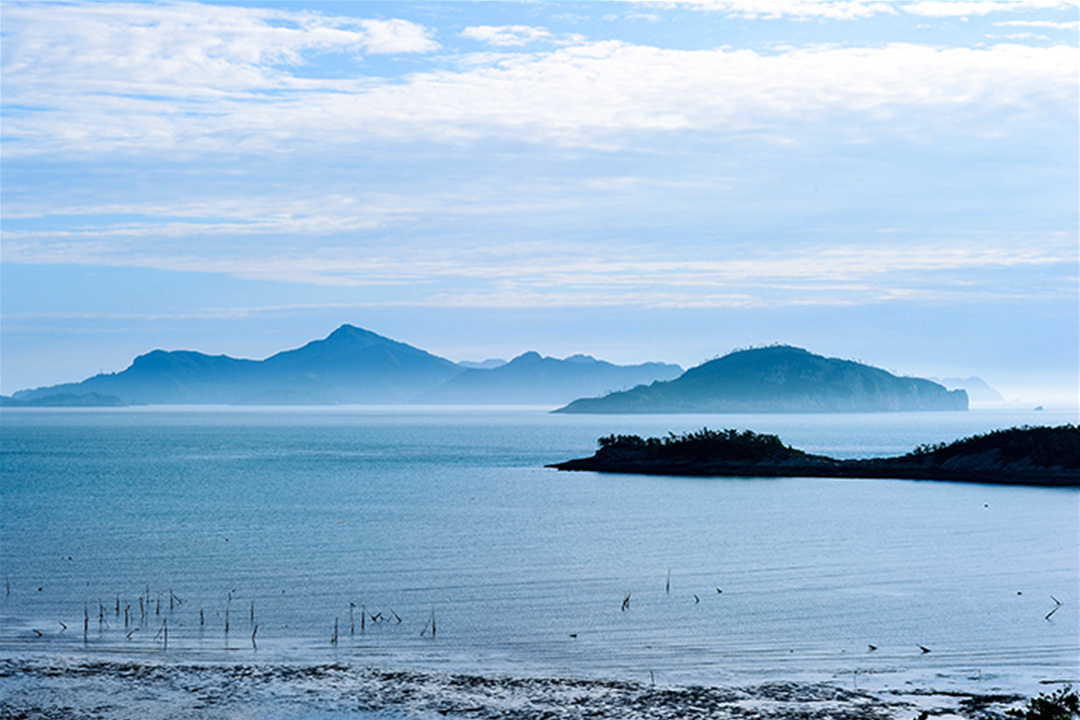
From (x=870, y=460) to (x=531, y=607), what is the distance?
85096mm

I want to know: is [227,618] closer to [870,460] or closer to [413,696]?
[413,696]

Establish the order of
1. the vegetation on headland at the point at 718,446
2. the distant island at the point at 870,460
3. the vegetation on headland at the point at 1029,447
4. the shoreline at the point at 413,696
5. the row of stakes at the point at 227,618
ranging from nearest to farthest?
the shoreline at the point at 413,696 < the row of stakes at the point at 227,618 < the vegetation on headland at the point at 1029,447 < the distant island at the point at 870,460 < the vegetation on headland at the point at 718,446

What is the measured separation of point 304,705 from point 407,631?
9.07 meters

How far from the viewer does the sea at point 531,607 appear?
25.6m

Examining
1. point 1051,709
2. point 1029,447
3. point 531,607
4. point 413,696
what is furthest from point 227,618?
point 1029,447

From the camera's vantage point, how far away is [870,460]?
114062 millimetres

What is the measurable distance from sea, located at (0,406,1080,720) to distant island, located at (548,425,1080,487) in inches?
800

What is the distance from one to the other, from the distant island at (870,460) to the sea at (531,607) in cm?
2031

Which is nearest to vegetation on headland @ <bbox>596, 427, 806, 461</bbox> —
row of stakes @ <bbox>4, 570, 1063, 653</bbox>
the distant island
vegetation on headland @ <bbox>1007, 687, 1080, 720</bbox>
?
the distant island

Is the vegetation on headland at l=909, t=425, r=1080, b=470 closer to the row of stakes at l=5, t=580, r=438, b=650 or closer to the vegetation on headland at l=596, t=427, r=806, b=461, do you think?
the vegetation on headland at l=596, t=427, r=806, b=461

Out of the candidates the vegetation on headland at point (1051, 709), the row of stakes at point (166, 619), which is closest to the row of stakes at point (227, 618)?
the row of stakes at point (166, 619)

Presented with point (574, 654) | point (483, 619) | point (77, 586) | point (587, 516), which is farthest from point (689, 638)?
point (587, 516)

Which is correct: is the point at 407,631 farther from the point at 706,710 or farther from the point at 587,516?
the point at 587,516

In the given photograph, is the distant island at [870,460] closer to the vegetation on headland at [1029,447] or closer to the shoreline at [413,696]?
the vegetation on headland at [1029,447]
